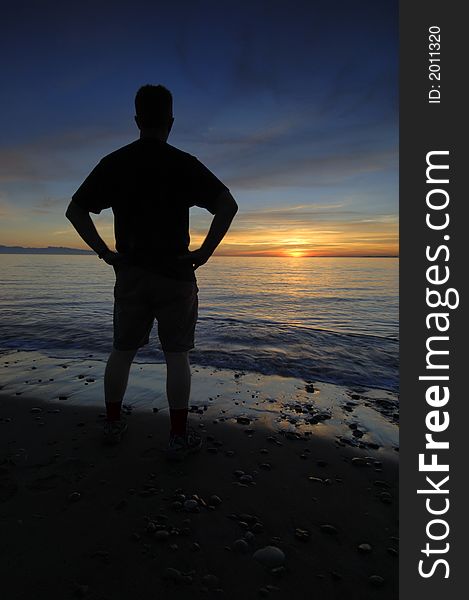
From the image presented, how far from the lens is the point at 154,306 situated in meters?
3.69

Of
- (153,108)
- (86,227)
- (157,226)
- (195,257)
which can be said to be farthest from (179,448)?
(153,108)

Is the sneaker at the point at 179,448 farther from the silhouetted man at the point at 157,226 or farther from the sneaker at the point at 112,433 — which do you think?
the sneaker at the point at 112,433

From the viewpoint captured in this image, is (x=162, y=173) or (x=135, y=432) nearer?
(x=162, y=173)

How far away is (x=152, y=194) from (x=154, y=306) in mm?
1140

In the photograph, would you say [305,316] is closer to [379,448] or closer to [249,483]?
[379,448]

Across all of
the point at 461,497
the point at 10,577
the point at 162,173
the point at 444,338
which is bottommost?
the point at 10,577

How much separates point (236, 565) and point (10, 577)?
1367mm

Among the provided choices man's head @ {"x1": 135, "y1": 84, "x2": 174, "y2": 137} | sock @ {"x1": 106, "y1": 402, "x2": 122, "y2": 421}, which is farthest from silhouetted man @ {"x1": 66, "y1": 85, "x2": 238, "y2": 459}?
sock @ {"x1": 106, "y1": 402, "x2": 122, "y2": 421}

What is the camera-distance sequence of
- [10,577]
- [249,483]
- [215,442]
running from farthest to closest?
1. [215,442]
2. [249,483]
3. [10,577]

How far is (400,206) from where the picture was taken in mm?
3092

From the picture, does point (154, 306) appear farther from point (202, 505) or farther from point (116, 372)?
point (202, 505)

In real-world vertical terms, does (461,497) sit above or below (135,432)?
above

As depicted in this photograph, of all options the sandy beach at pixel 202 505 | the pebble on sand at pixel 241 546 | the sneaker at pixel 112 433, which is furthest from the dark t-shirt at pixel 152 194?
the pebble on sand at pixel 241 546

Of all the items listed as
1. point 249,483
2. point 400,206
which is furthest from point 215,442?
point 400,206
